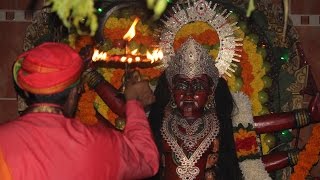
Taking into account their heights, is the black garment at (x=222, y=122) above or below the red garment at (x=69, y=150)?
below

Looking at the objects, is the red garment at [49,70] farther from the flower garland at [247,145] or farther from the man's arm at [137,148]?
the flower garland at [247,145]

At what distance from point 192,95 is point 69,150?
2358 millimetres

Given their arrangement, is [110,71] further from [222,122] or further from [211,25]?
[222,122]

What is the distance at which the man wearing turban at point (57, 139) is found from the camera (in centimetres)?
250

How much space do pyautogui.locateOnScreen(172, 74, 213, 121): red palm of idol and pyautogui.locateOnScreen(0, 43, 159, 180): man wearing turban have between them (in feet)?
6.90

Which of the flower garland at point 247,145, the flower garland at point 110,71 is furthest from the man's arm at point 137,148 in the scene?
the flower garland at point 110,71

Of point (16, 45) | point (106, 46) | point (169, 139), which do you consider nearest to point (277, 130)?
→ point (169, 139)

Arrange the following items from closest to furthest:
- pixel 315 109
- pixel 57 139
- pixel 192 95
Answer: pixel 57 139 < pixel 192 95 < pixel 315 109

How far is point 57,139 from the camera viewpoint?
8.39ft

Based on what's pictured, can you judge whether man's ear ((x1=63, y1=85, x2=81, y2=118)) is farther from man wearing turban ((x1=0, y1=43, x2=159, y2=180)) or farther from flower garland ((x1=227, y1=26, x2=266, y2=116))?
flower garland ((x1=227, y1=26, x2=266, y2=116))

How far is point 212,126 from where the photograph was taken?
15.9 ft

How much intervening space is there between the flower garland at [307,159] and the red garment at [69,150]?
270cm

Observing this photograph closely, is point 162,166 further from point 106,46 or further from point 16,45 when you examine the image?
point 16,45

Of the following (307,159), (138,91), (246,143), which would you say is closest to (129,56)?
(138,91)
